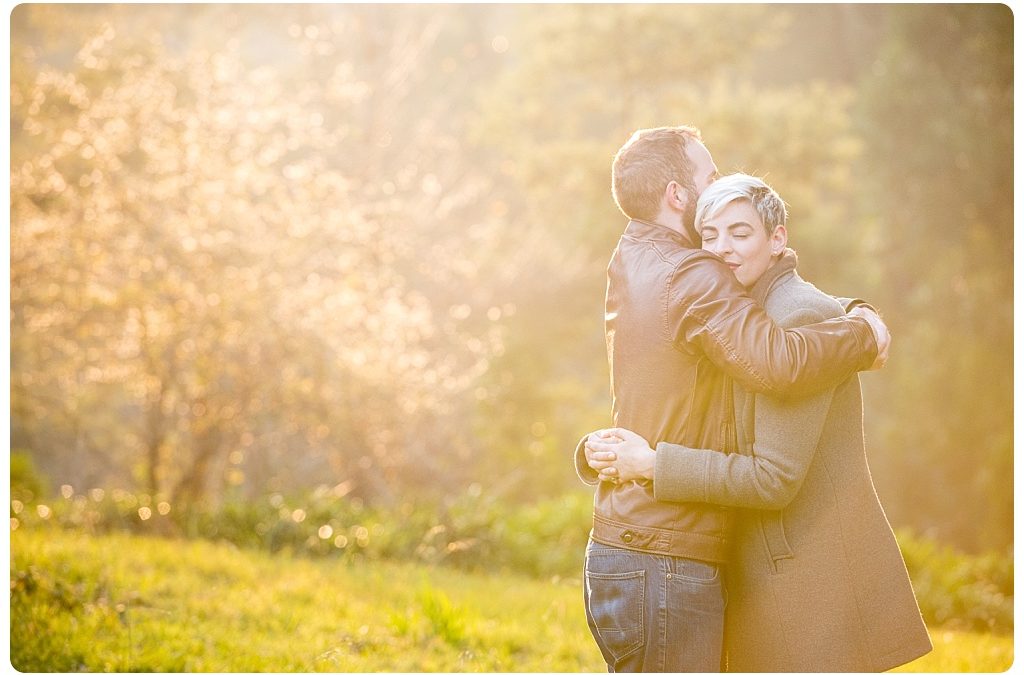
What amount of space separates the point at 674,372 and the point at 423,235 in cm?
1072

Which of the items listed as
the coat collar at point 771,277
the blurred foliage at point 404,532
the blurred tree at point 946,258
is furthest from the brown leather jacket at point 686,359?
the blurred tree at point 946,258

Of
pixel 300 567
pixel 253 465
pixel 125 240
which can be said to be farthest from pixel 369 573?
pixel 253 465

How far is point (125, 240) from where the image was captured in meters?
8.24

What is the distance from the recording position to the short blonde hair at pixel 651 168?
2.40 metres

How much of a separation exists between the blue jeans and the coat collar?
630 millimetres

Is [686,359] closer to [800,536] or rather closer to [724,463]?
[724,463]

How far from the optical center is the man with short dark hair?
2.18 m

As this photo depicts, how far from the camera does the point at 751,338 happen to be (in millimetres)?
2156

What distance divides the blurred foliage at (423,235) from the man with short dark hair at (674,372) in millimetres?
5155

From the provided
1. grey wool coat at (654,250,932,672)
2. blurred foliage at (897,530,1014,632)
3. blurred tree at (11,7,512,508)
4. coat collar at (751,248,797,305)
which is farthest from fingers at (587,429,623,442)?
blurred tree at (11,7,512,508)

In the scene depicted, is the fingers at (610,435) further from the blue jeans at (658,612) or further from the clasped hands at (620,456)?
the blue jeans at (658,612)

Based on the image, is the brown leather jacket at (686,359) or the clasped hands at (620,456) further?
the clasped hands at (620,456)

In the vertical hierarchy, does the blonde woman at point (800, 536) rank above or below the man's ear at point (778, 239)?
below

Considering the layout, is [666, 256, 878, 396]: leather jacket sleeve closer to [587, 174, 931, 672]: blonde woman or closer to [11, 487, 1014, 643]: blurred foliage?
[587, 174, 931, 672]: blonde woman
